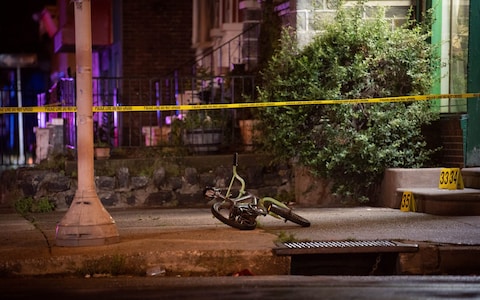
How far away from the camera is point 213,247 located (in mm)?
8273

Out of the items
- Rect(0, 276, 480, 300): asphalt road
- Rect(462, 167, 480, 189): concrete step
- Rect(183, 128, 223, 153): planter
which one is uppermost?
Rect(183, 128, 223, 153): planter

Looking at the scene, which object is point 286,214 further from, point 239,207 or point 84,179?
point 84,179

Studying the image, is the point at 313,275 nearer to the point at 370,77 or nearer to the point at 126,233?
the point at 126,233

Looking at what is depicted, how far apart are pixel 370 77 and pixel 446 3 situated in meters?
1.76

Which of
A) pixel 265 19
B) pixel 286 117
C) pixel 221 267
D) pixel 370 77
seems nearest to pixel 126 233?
pixel 221 267

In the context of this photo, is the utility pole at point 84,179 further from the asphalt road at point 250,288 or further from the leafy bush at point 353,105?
the leafy bush at point 353,105

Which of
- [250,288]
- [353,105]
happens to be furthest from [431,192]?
[250,288]

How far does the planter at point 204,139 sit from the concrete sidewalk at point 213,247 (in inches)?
129

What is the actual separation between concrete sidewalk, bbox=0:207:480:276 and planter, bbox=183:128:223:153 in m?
3.28

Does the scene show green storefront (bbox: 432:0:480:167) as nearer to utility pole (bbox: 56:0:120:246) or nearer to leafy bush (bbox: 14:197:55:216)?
utility pole (bbox: 56:0:120:246)

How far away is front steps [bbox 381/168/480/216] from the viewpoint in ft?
35.3

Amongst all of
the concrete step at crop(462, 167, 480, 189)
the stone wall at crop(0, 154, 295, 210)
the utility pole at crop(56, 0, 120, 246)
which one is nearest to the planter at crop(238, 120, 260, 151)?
the stone wall at crop(0, 154, 295, 210)

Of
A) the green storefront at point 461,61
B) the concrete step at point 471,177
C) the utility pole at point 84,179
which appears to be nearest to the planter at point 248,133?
the green storefront at point 461,61

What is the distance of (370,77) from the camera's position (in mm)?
12109
